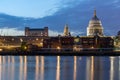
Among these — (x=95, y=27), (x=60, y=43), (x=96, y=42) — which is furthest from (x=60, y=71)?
(x=95, y=27)

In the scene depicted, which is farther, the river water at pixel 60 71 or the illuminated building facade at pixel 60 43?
the illuminated building facade at pixel 60 43

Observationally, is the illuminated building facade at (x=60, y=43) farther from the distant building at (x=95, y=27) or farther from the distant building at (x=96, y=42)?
the distant building at (x=95, y=27)

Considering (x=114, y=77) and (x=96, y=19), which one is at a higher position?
(x=96, y=19)

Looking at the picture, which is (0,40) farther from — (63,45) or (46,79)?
(46,79)

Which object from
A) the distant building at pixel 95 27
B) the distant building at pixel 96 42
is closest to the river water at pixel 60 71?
the distant building at pixel 96 42

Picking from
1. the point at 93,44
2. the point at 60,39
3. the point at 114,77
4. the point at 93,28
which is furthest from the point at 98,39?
the point at 114,77

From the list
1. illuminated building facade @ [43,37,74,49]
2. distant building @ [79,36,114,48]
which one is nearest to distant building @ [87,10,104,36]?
distant building @ [79,36,114,48]

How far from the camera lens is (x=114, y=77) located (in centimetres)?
3494

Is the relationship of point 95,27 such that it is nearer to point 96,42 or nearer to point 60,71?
point 96,42

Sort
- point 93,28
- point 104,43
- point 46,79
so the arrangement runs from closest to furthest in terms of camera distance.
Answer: point 46,79, point 104,43, point 93,28

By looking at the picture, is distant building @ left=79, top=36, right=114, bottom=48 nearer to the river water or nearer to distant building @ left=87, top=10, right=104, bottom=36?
distant building @ left=87, top=10, right=104, bottom=36

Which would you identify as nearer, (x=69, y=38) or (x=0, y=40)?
(x=69, y=38)

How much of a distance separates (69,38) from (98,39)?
10.6m

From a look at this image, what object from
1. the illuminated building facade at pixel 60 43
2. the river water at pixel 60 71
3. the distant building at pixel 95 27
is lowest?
the river water at pixel 60 71
